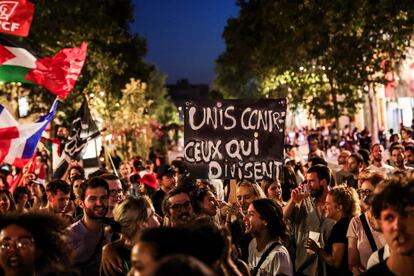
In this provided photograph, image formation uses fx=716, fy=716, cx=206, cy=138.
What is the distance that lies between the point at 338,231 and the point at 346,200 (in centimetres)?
33

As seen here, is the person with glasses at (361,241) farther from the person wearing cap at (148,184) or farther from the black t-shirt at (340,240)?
the person wearing cap at (148,184)

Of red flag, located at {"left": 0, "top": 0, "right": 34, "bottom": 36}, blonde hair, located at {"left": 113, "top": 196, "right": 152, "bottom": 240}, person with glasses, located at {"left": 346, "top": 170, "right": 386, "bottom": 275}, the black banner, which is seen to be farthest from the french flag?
person with glasses, located at {"left": 346, "top": 170, "right": 386, "bottom": 275}

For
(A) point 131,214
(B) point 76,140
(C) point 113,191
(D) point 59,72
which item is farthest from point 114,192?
(D) point 59,72

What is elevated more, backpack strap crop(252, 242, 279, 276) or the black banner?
the black banner

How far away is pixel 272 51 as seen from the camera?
35188mm

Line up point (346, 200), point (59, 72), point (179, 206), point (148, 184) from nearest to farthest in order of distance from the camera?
point (179, 206) < point (346, 200) < point (148, 184) < point (59, 72)

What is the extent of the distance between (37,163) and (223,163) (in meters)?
11.6

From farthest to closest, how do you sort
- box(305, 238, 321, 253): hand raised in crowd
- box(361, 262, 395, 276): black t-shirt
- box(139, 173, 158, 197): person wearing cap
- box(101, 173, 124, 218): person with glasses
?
box(139, 173, 158, 197): person wearing cap
box(101, 173, 124, 218): person with glasses
box(305, 238, 321, 253): hand raised in crowd
box(361, 262, 395, 276): black t-shirt

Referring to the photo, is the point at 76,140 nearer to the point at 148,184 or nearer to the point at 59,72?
the point at 59,72

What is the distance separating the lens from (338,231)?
255 inches

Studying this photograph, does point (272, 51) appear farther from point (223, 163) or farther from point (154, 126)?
point (223, 163)

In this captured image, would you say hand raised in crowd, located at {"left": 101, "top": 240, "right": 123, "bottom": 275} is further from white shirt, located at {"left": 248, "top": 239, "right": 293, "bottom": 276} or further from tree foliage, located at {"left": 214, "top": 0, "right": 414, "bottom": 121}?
tree foliage, located at {"left": 214, "top": 0, "right": 414, "bottom": 121}

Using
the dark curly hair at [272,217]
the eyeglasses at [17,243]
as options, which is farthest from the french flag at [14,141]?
the eyeglasses at [17,243]

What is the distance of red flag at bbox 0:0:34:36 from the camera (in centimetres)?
1355
